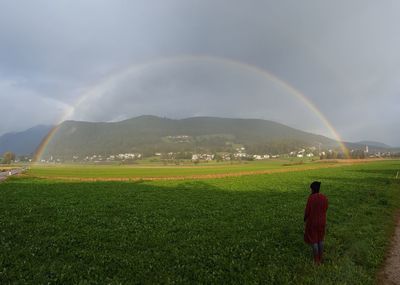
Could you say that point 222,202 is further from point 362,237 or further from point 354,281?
point 354,281

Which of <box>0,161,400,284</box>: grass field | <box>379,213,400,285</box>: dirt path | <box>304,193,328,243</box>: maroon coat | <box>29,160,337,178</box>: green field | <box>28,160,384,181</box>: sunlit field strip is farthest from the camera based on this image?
<box>29,160,337,178</box>: green field

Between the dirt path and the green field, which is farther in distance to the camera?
the green field

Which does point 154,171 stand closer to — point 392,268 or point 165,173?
point 165,173

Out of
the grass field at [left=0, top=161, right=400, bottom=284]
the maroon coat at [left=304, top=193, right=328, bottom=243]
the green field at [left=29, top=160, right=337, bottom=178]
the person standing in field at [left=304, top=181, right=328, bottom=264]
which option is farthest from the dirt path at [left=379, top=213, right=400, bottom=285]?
the green field at [left=29, top=160, right=337, bottom=178]

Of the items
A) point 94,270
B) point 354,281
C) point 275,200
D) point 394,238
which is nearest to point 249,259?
point 354,281

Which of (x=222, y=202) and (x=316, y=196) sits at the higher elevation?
(x=316, y=196)

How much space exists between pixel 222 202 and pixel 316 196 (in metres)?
18.8

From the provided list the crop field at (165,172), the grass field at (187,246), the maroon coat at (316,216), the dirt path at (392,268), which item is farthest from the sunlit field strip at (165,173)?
the maroon coat at (316,216)

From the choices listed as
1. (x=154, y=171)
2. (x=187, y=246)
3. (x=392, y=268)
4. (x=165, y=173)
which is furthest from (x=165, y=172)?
(x=392, y=268)

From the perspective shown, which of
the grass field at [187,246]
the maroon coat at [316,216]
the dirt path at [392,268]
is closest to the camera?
the dirt path at [392,268]

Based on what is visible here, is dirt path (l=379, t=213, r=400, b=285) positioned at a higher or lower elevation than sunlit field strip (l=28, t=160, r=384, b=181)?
lower

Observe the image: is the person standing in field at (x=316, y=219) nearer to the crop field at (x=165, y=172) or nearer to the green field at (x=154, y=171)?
the crop field at (x=165, y=172)

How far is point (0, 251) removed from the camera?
15.0m

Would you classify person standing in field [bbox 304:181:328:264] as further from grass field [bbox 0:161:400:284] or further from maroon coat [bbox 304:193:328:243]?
grass field [bbox 0:161:400:284]
